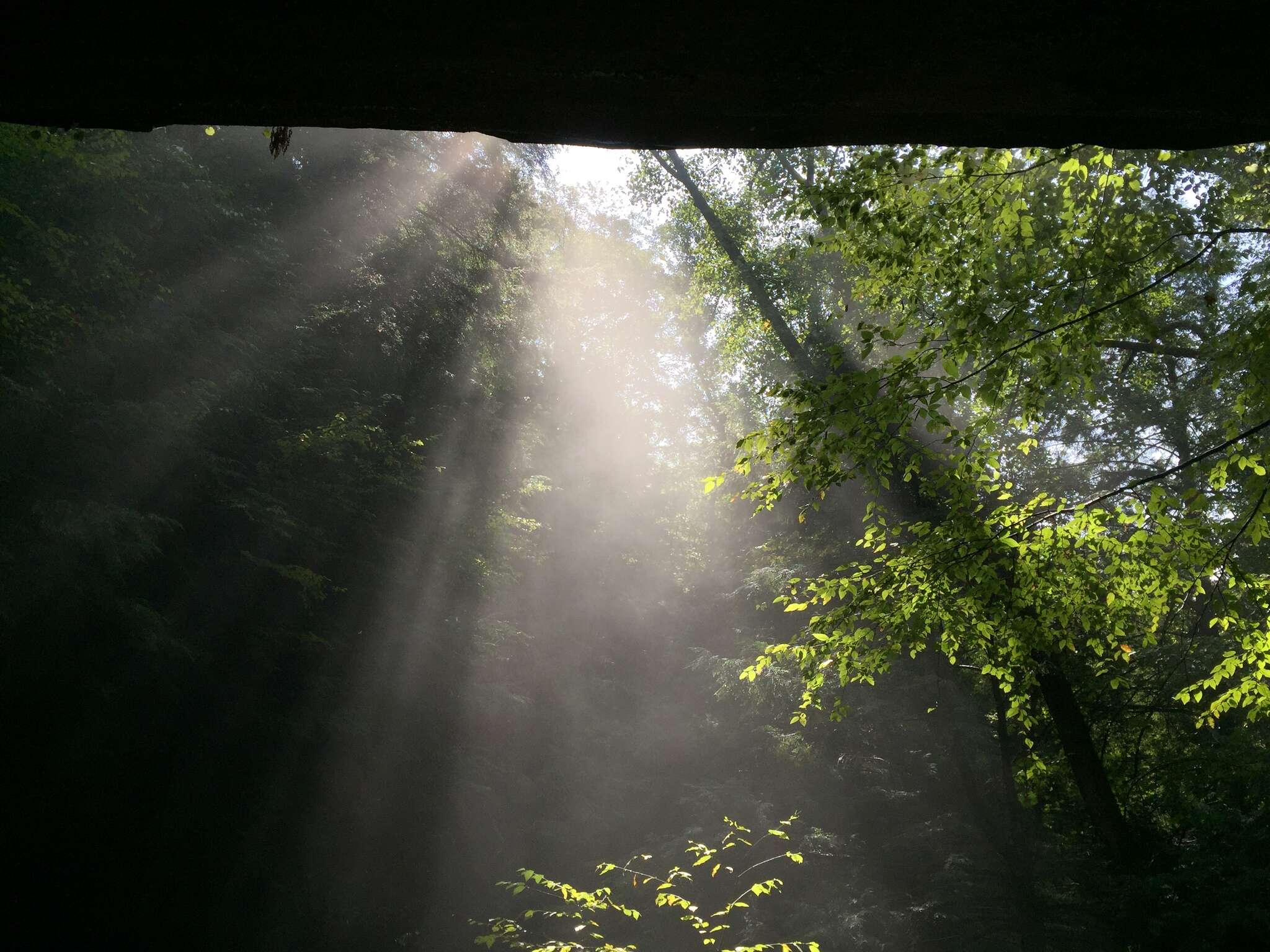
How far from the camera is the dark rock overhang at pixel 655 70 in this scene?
1540 mm

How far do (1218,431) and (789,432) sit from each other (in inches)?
570

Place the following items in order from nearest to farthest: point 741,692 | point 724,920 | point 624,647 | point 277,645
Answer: point 277,645 → point 724,920 → point 741,692 → point 624,647

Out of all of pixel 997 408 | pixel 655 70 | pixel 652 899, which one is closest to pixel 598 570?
pixel 652 899

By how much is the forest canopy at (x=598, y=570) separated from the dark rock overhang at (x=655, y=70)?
2217 millimetres

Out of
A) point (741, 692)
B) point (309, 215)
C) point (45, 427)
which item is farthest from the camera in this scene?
point (741, 692)

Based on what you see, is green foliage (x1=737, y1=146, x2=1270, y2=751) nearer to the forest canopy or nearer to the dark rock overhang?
the forest canopy

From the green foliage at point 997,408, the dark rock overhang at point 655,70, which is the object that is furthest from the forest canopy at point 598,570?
the dark rock overhang at point 655,70

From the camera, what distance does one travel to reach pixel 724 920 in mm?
10672

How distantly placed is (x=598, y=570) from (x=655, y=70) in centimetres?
1665

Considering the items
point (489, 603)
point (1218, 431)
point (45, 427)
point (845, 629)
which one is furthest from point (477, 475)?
point (1218, 431)

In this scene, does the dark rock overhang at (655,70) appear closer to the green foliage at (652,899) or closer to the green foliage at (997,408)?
the green foliage at (997,408)

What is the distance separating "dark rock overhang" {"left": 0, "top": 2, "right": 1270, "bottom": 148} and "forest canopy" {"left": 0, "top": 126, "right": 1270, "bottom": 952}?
222cm

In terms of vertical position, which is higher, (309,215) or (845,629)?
(309,215)

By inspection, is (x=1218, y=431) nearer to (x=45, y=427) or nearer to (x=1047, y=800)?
(x=1047, y=800)
